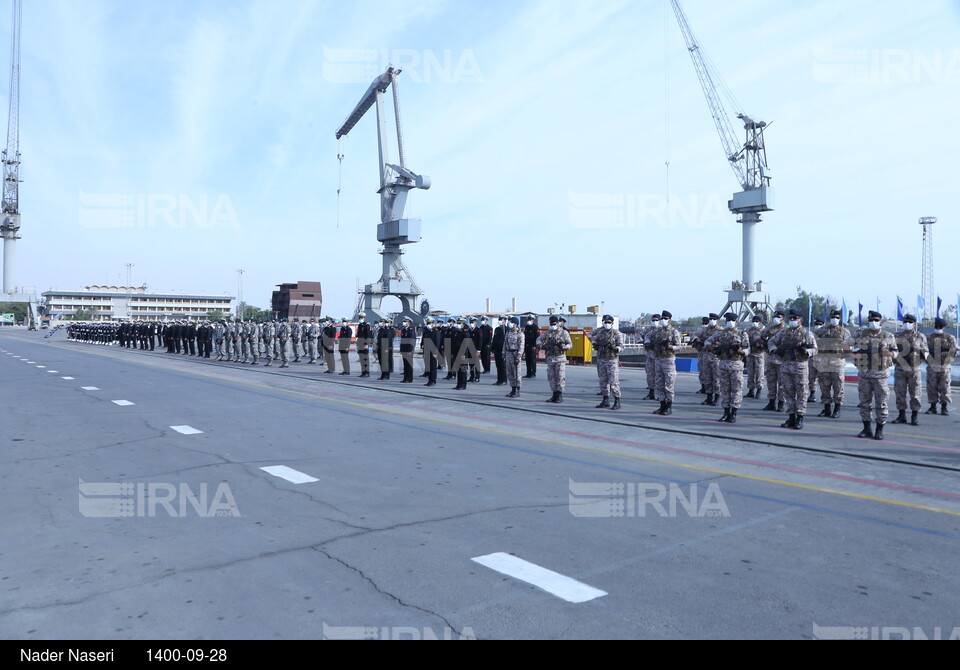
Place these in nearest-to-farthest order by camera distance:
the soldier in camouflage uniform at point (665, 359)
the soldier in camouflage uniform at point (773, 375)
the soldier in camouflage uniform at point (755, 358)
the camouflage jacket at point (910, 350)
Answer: the camouflage jacket at point (910, 350) < the soldier in camouflage uniform at point (665, 359) < the soldier in camouflage uniform at point (773, 375) < the soldier in camouflage uniform at point (755, 358)

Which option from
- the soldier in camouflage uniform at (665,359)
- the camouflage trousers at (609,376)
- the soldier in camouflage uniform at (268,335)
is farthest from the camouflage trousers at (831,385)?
the soldier in camouflage uniform at (268,335)

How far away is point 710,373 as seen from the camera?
14617mm

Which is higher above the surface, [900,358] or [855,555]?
[900,358]

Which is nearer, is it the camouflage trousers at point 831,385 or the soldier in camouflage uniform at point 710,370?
the camouflage trousers at point 831,385

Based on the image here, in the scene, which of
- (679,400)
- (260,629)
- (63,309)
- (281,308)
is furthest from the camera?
(63,309)

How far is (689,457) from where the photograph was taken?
27.5 feet

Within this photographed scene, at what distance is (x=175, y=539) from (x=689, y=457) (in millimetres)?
5936

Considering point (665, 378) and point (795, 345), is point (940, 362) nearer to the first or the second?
point (795, 345)

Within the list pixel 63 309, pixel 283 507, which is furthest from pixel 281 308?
pixel 63 309

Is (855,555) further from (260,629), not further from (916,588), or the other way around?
(260,629)

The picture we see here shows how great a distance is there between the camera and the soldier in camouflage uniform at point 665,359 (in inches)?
496

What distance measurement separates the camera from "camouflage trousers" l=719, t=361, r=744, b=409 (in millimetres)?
11557

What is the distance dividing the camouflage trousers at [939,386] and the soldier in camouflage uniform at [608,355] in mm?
6043

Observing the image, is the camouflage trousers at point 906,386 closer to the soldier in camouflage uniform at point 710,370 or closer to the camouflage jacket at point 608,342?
the soldier in camouflage uniform at point 710,370
